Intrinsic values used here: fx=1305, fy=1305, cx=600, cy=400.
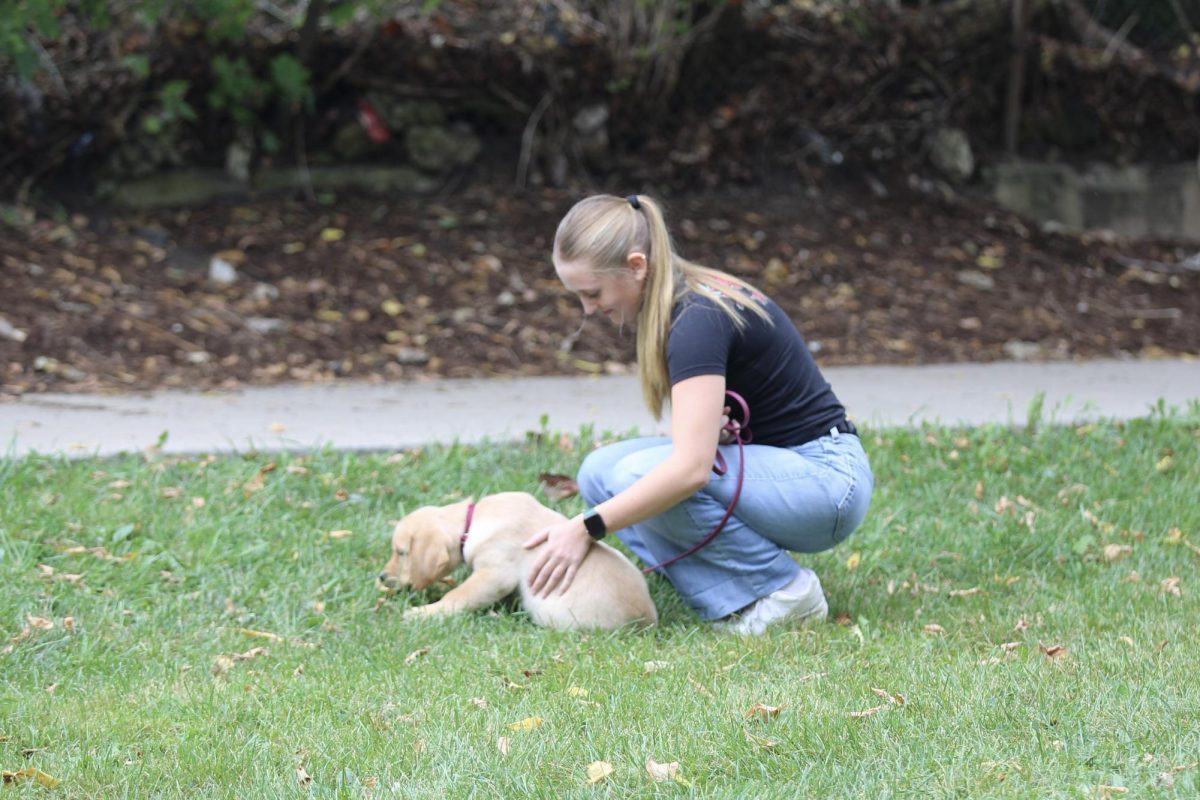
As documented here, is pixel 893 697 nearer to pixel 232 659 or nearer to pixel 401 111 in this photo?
pixel 232 659

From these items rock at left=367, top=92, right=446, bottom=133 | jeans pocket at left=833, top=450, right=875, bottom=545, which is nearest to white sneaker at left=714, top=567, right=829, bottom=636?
jeans pocket at left=833, top=450, right=875, bottom=545

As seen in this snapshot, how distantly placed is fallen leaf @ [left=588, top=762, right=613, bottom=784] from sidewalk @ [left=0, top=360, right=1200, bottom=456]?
Result: 2.76 m

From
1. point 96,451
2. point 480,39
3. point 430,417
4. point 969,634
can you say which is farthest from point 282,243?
point 969,634

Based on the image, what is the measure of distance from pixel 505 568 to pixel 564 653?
37 cm

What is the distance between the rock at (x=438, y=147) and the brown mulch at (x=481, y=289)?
27 cm

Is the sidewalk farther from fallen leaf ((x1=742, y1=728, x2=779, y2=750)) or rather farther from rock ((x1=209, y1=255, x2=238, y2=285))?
fallen leaf ((x1=742, y1=728, x2=779, y2=750))

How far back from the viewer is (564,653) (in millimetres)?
3461

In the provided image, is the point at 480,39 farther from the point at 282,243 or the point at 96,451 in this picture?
the point at 96,451

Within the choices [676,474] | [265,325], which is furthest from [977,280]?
[676,474]

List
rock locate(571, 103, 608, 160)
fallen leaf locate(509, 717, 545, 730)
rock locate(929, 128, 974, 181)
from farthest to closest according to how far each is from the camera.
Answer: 1. rock locate(929, 128, 974, 181)
2. rock locate(571, 103, 608, 160)
3. fallen leaf locate(509, 717, 545, 730)

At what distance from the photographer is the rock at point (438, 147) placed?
30.7 feet

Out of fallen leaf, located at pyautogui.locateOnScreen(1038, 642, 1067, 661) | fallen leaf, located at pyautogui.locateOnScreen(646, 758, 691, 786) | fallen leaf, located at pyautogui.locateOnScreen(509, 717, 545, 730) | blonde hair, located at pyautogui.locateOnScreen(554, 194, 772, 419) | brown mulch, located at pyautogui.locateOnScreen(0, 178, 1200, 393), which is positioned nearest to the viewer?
fallen leaf, located at pyautogui.locateOnScreen(646, 758, 691, 786)

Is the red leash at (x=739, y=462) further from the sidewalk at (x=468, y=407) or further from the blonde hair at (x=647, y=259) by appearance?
the sidewalk at (x=468, y=407)

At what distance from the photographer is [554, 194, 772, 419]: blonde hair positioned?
345 cm
